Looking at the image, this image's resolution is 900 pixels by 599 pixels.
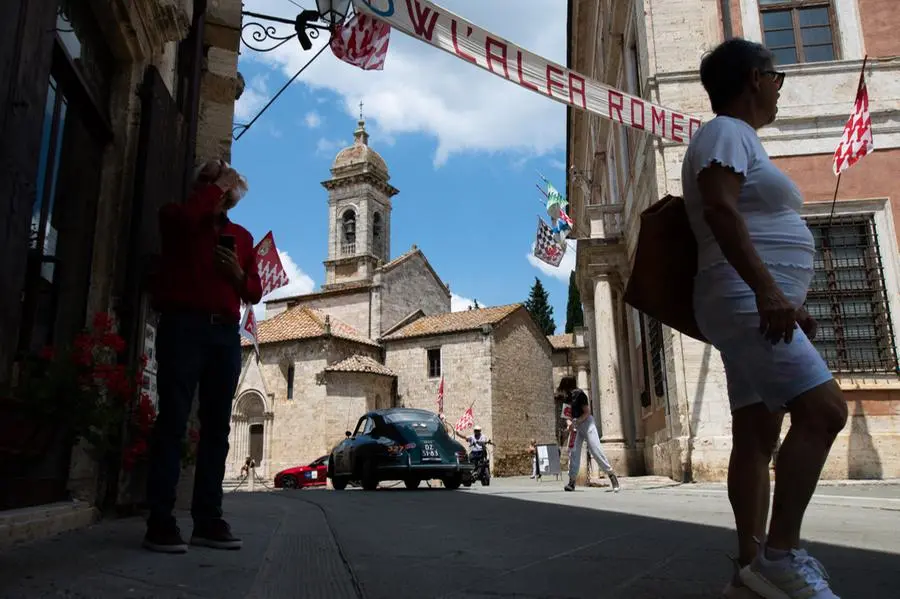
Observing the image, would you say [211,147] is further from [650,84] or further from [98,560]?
[650,84]

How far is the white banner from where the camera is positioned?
25.8 ft

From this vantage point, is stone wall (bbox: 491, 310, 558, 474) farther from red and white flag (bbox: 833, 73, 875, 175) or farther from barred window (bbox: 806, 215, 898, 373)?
red and white flag (bbox: 833, 73, 875, 175)

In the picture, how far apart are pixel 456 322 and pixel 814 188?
2517 cm

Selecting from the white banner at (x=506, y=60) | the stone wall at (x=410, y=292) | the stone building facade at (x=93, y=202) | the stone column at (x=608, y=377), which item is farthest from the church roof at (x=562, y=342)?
the stone building facade at (x=93, y=202)

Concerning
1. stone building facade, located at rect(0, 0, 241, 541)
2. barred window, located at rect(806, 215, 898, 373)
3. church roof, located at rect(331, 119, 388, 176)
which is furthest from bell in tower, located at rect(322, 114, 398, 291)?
stone building facade, located at rect(0, 0, 241, 541)

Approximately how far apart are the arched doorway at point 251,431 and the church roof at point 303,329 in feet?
10.1

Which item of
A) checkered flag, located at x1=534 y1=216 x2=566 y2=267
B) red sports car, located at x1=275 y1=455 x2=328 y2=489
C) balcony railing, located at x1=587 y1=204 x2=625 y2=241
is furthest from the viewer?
red sports car, located at x1=275 y1=455 x2=328 y2=489

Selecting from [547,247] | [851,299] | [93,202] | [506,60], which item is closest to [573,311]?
[547,247]

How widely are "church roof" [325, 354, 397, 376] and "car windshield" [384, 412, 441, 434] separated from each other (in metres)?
18.9

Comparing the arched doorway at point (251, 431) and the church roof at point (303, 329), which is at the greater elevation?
the church roof at point (303, 329)

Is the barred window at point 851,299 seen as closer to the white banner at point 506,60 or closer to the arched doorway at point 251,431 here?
the white banner at point 506,60

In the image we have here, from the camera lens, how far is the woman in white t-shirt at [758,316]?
2.00 m

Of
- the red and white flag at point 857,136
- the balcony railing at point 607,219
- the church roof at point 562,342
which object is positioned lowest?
the red and white flag at point 857,136

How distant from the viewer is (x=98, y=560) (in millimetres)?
2537
